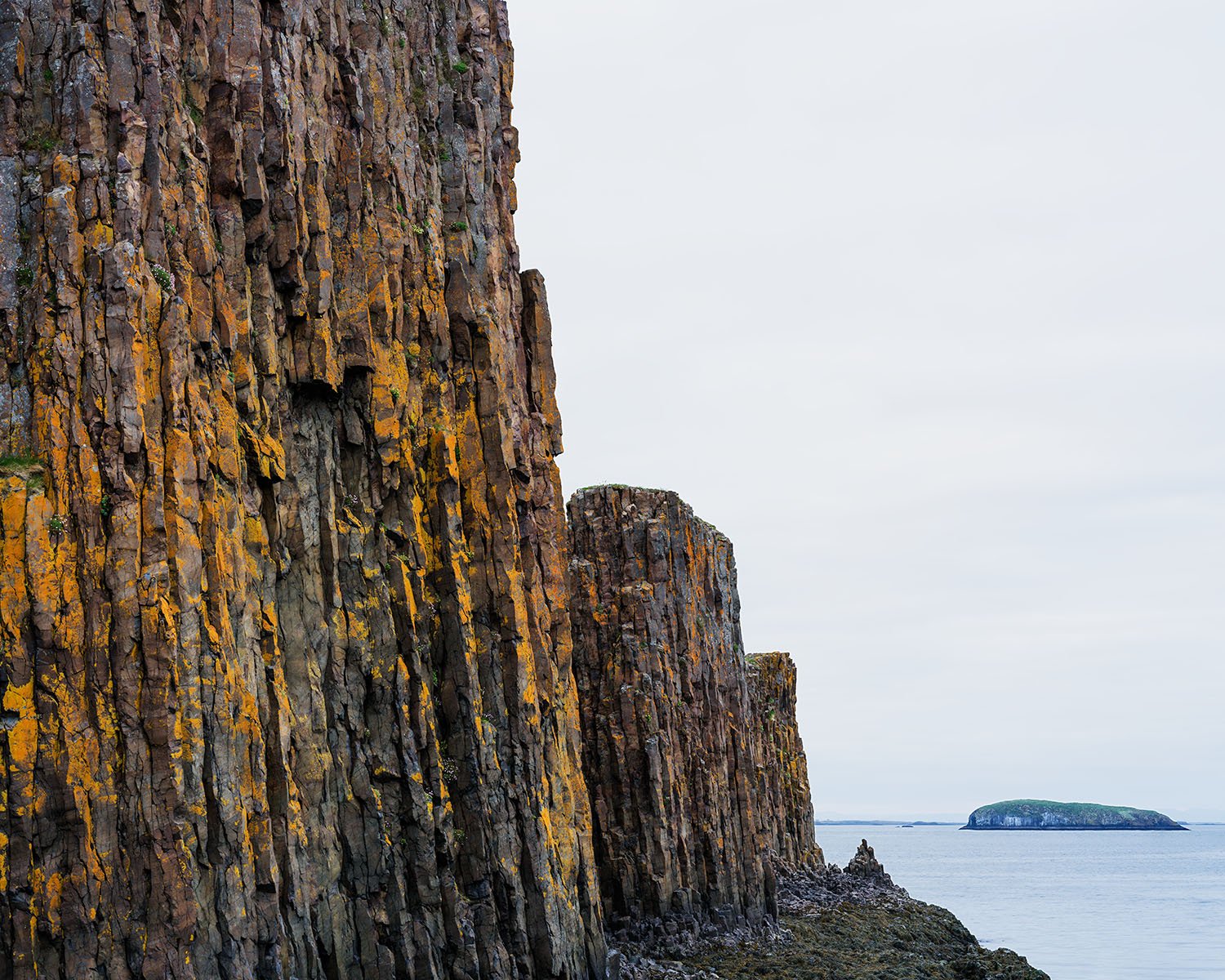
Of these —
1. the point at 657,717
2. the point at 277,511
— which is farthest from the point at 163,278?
the point at 657,717

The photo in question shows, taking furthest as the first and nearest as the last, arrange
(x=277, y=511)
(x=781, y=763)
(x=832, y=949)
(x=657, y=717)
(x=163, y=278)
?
1. (x=781, y=763)
2. (x=657, y=717)
3. (x=832, y=949)
4. (x=277, y=511)
5. (x=163, y=278)

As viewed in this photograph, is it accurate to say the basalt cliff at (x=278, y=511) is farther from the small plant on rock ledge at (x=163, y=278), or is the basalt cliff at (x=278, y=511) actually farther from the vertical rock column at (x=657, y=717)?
the vertical rock column at (x=657, y=717)

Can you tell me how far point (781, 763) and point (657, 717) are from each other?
1153 inches

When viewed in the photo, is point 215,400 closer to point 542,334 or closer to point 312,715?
point 312,715

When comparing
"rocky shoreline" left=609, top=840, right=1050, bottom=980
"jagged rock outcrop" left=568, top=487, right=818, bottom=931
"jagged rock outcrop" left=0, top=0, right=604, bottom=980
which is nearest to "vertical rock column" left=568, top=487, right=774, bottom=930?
"jagged rock outcrop" left=568, top=487, right=818, bottom=931

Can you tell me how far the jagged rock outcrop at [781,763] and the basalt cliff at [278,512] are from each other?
32503mm

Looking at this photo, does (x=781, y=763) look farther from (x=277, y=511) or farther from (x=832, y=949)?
(x=277, y=511)

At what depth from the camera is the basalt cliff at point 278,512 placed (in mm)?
21219

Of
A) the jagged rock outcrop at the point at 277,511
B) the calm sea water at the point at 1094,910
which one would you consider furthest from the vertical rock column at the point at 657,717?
the calm sea water at the point at 1094,910

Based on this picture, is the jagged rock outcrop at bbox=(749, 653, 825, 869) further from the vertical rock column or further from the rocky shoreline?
the vertical rock column

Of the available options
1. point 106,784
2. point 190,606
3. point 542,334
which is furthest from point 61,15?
point 542,334

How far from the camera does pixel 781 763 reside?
243 ft

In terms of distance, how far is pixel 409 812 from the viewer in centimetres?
2822

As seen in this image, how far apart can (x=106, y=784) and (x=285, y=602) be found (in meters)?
6.57
